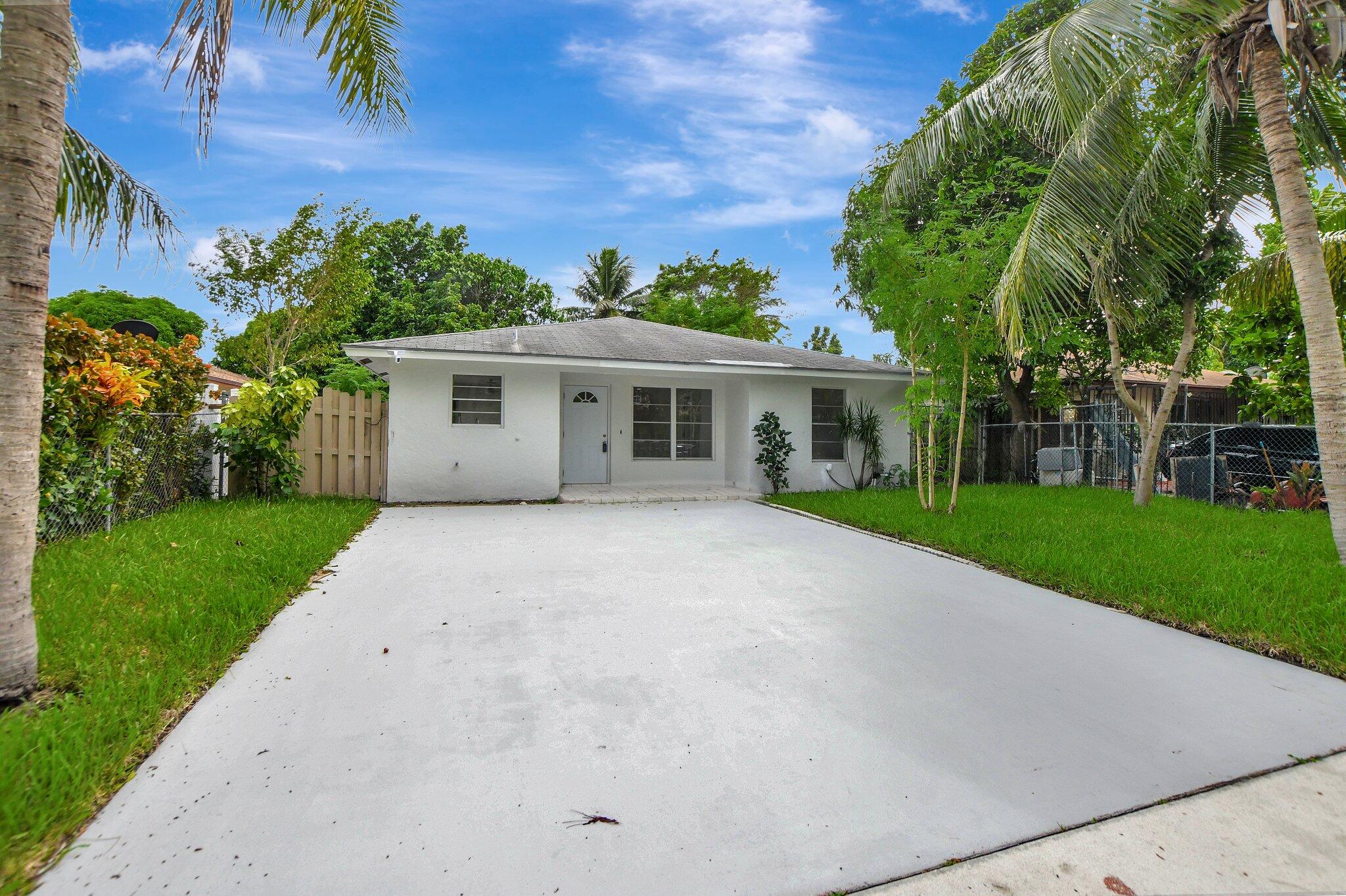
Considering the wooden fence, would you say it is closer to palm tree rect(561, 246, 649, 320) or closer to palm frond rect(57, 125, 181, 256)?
palm frond rect(57, 125, 181, 256)

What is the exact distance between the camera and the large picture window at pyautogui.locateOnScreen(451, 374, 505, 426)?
10445 millimetres

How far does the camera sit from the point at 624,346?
11.6 metres

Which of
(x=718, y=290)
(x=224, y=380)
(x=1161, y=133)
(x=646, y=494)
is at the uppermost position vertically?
(x=718, y=290)

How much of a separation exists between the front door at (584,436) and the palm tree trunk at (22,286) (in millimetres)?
9371

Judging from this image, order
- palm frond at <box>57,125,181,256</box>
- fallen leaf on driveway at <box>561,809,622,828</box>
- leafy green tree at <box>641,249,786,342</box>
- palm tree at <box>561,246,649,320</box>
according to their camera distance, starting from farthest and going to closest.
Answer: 1. palm tree at <box>561,246,649,320</box>
2. leafy green tree at <box>641,249,786,342</box>
3. palm frond at <box>57,125,181,256</box>
4. fallen leaf on driveway at <box>561,809,622,828</box>

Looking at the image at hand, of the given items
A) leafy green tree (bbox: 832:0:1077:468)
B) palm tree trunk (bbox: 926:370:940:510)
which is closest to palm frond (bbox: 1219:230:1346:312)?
leafy green tree (bbox: 832:0:1077:468)

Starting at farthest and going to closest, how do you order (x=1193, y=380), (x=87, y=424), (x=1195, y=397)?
1. (x=1195, y=397)
2. (x=1193, y=380)
3. (x=87, y=424)

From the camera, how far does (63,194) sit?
19.0ft

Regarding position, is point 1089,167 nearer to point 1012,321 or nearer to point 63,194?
point 1012,321

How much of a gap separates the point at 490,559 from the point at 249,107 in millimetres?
7282

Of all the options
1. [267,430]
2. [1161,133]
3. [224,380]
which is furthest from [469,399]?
[224,380]

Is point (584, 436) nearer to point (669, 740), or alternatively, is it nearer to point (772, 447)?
point (772, 447)

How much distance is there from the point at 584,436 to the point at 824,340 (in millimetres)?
28751

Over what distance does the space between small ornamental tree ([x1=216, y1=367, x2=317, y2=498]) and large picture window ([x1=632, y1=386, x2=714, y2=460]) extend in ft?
18.6
